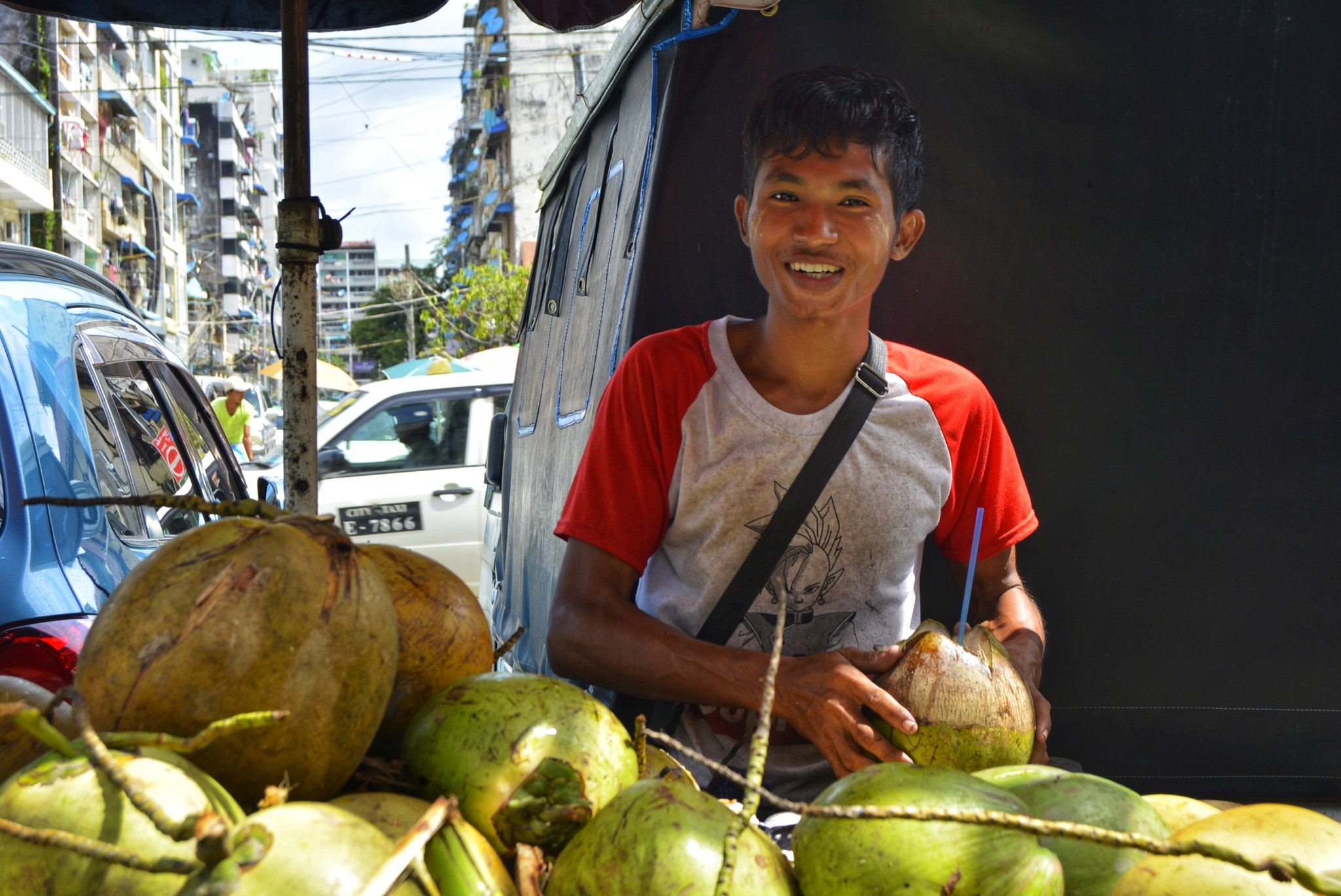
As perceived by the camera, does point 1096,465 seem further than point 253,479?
No

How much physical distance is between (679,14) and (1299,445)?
1.90 m

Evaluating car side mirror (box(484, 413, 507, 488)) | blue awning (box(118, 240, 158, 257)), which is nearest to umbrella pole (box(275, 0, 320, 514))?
car side mirror (box(484, 413, 507, 488))

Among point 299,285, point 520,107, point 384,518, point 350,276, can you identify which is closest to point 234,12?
point 299,285

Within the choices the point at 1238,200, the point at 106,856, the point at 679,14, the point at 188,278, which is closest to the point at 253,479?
the point at 679,14

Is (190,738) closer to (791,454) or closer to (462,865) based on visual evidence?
(462,865)

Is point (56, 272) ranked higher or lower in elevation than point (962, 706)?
higher

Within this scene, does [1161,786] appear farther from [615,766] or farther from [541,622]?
[615,766]

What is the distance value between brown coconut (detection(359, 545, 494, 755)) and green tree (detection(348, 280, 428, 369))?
63.3m

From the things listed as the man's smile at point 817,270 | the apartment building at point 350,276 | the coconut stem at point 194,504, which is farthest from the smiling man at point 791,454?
the apartment building at point 350,276

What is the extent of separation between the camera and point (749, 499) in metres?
2.00

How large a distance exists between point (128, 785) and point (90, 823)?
7 centimetres

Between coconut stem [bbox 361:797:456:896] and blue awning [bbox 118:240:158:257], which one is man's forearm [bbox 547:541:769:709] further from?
blue awning [bbox 118:240:158:257]

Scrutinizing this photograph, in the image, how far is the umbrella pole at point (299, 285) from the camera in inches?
84.2

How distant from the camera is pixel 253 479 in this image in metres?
8.18
